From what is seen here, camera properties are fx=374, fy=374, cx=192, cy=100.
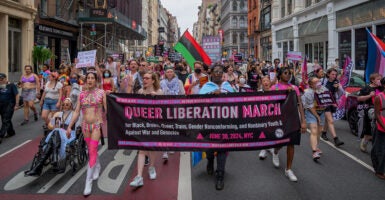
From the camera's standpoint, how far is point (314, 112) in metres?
7.22

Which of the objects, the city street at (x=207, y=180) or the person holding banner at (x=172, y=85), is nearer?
the city street at (x=207, y=180)

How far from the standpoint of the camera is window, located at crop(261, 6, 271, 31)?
144 ft

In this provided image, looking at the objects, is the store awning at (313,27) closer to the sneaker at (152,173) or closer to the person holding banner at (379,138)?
the person holding banner at (379,138)

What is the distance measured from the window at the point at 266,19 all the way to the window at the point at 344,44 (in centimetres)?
2038

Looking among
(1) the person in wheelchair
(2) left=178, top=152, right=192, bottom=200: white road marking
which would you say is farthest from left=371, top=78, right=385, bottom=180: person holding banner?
(1) the person in wheelchair

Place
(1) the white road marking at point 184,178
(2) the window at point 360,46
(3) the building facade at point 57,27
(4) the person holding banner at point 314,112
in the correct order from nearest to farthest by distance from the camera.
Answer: (1) the white road marking at point 184,178, (4) the person holding banner at point 314,112, (2) the window at point 360,46, (3) the building facade at point 57,27

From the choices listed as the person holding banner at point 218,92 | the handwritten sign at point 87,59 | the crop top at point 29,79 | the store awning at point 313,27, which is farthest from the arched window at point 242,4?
the person holding banner at point 218,92

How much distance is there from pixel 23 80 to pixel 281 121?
8.39m

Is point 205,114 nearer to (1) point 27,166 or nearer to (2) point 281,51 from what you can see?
(1) point 27,166

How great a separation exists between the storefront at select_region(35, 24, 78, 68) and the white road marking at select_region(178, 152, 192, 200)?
19.4 meters

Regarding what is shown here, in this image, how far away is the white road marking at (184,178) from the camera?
5254 mm

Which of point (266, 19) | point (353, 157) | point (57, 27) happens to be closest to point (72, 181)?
point (353, 157)

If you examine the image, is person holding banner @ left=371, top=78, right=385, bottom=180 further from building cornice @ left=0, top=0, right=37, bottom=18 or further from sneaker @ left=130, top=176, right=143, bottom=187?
building cornice @ left=0, top=0, right=37, bottom=18

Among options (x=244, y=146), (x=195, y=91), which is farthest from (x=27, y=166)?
(x=244, y=146)
